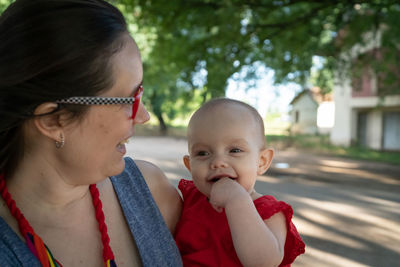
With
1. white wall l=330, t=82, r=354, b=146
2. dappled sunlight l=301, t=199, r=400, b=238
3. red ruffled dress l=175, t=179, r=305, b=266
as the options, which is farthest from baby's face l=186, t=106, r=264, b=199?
white wall l=330, t=82, r=354, b=146

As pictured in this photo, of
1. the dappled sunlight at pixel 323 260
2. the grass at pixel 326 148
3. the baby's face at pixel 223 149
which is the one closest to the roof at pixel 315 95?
the grass at pixel 326 148

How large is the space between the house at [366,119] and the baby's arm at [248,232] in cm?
1903

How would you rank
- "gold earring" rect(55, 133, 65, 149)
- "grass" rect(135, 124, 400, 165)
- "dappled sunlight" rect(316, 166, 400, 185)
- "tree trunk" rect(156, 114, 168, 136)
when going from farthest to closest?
"tree trunk" rect(156, 114, 168, 136) → "grass" rect(135, 124, 400, 165) → "dappled sunlight" rect(316, 166, 400, 185) → "gold earring" rect(55, 133, 65, 149)

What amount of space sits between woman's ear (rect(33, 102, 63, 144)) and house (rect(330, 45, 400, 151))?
19.5m

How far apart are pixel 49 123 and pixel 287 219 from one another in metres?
1.08

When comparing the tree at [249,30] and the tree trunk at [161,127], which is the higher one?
the tree at [249,30]

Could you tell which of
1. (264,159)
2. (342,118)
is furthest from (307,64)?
(342,118)

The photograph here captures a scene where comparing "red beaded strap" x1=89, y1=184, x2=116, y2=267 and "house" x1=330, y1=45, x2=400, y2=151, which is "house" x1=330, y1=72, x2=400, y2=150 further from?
"red beaded strap" x1=89, y1=184, x2=116, y2=267

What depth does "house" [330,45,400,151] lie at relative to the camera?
19.5 meters

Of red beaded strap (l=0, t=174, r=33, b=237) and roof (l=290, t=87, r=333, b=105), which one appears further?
roof (l=290, t=87, r=333, b=105)

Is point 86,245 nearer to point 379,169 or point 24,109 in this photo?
point 24,109

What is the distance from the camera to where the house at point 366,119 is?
1947cm

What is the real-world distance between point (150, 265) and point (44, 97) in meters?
0.74

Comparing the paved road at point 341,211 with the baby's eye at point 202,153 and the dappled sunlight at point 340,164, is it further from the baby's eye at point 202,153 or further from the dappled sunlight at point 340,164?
the baby's eye at point 202,153
